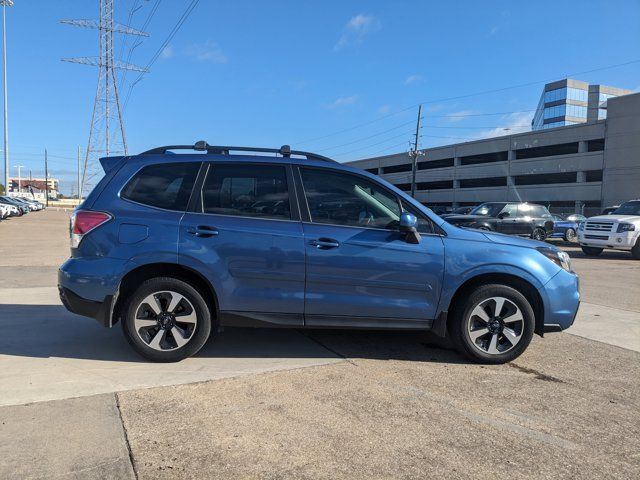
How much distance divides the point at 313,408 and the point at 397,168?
91.6 metres

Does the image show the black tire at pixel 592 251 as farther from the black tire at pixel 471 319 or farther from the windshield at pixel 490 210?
the black tire at pixel 471 319

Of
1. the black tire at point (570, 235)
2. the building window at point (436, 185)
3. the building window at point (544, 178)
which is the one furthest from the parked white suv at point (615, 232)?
the building window at point (436, 185)

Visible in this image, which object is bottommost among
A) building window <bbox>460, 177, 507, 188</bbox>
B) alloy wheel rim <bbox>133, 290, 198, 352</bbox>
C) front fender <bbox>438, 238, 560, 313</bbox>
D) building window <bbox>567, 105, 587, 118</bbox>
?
alloy wheel rim <bbox>133, 290, 198, 352</bbox>

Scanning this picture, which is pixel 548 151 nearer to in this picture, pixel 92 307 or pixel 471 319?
pixel 471 319

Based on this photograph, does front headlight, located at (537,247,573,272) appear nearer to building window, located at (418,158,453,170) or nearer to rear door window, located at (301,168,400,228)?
rear door window, located at (301,168,400,228)

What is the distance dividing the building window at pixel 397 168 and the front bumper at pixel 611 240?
7327 centimetres

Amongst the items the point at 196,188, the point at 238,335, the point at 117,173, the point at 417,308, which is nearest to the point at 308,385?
the point at 417,308

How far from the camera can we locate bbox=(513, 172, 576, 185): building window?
59412 millimetres

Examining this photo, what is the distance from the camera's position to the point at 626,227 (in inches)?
620

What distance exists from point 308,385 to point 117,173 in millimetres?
2657

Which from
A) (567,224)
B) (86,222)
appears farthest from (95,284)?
(567,224)

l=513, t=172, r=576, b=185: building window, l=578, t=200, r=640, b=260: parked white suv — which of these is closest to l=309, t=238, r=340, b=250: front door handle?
l=578, t=200, r=640, b=260: parked white suv

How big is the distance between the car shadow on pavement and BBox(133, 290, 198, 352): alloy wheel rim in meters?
0.31

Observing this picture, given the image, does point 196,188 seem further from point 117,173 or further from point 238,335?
point 238,335
